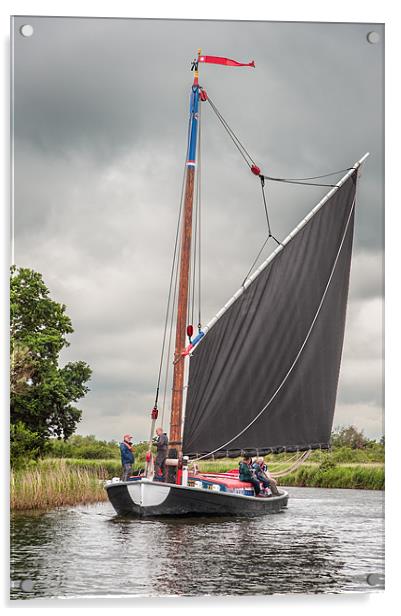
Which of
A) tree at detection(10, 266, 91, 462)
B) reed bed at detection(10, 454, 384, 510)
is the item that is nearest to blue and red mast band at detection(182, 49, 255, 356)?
tree at detection(10, 266, 91, 462)

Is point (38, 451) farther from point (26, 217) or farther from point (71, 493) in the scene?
point (26, 217)

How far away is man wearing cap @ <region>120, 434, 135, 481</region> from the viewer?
7.02 metres

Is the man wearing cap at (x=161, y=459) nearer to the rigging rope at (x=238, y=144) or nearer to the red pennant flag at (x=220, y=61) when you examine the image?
the rigging rope at (x=238, y=144)

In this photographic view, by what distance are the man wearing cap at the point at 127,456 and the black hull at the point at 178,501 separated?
9.4 inches

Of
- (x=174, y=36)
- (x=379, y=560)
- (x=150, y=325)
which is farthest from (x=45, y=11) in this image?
(x=379, y=560)

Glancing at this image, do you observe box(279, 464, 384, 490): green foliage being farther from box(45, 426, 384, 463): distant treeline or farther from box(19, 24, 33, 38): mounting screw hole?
box(19, 24, 33, 38): mounting screw hole

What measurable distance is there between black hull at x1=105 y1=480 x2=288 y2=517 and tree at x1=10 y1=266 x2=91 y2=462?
4.36ft

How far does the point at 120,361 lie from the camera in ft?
22.5

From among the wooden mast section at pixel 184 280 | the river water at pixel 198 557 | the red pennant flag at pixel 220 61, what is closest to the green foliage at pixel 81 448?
the river water at pixel 198 557

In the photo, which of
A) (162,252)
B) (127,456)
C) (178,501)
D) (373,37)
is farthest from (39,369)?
(373,37)

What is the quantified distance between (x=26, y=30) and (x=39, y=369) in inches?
95.0

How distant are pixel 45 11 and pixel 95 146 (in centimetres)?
99

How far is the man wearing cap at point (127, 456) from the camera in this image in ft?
23.0

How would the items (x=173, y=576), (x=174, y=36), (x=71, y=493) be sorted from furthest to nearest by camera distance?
(x=71, y=493) < (x=174, y=36) < (x=173, y=576)
